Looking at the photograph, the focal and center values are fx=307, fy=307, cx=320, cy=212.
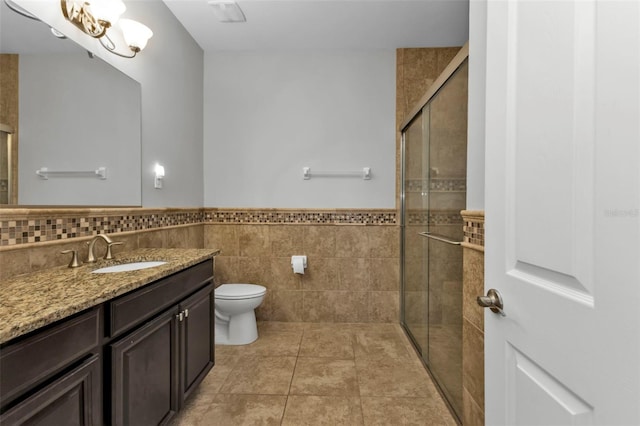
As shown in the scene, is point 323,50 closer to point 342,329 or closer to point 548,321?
point 342,329

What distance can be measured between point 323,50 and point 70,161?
234cm

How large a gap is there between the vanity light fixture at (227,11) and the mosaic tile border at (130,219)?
1.60 m

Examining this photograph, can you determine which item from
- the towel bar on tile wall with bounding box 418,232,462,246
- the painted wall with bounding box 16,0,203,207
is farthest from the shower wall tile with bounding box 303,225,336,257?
the painted wall with bounding box 16,0,203,207

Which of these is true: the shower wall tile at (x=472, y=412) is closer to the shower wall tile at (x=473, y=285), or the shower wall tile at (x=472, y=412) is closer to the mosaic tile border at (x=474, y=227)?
the shower wall tile at (x=473, y=285)

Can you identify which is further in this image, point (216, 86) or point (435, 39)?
point (216, 86)

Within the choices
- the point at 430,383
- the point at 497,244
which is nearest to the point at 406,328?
the point at 430,383

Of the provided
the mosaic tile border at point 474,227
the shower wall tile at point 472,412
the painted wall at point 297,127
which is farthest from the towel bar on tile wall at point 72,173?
the shower wall tile at point 472,412

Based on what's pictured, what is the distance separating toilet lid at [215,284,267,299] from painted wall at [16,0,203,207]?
0.81 m

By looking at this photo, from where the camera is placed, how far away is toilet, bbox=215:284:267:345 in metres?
2.36

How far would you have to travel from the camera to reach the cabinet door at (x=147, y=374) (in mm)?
1093

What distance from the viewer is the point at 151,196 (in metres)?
2.22

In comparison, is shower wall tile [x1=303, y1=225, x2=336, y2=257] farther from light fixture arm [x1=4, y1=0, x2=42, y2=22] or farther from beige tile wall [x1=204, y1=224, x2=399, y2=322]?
light fixture arm [x1=4, y1=0, x2=42, y2=22]

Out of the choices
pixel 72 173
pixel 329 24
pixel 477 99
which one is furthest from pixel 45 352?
pixel 329 24

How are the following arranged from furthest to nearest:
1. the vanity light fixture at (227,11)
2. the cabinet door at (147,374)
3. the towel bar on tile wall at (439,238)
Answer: the vanity light fixture at (227,11) → the towel bar on tile wall at (439,238) → the cabinet door at (147,374)
